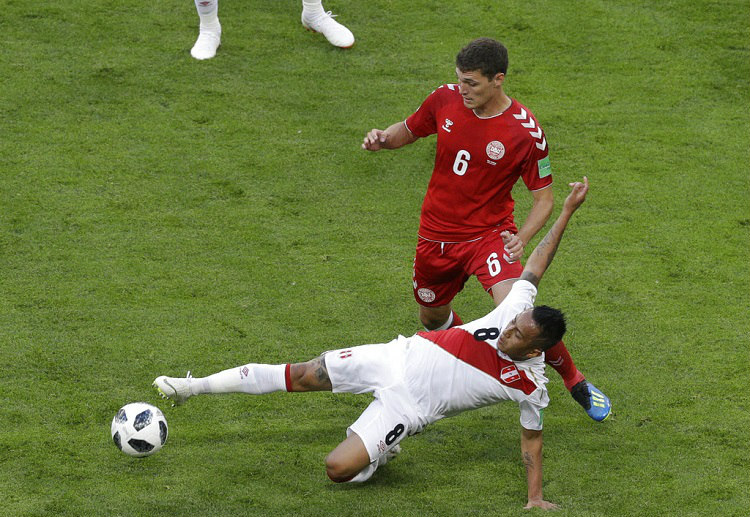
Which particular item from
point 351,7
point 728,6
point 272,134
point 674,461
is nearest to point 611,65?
point 728,6

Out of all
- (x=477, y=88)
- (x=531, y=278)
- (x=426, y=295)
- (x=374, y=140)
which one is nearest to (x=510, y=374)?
(x=531, y=278)

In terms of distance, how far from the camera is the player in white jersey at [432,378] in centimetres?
545

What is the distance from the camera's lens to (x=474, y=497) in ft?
18.8

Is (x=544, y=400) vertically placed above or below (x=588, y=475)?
above

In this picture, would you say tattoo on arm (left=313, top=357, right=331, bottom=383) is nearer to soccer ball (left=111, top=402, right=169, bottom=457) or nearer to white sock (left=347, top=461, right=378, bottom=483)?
white sock (left=347, top=461, right=378, bottom=483)

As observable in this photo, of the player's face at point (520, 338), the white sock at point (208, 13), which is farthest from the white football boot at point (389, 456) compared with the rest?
the white sock at point (208, 13)

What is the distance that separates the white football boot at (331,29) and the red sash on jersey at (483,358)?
6036 mm

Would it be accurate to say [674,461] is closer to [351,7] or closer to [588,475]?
[588,475]

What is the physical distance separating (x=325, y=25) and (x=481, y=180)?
212 inches

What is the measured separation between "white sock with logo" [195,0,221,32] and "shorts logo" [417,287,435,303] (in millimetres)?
5201

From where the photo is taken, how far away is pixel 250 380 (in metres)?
5.78

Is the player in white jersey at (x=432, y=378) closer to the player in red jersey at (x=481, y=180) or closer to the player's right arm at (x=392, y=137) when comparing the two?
the player in red jersey at (x=481, y=180)

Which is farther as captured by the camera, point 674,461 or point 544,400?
point 674,461

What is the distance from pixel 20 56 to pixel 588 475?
7686mm
